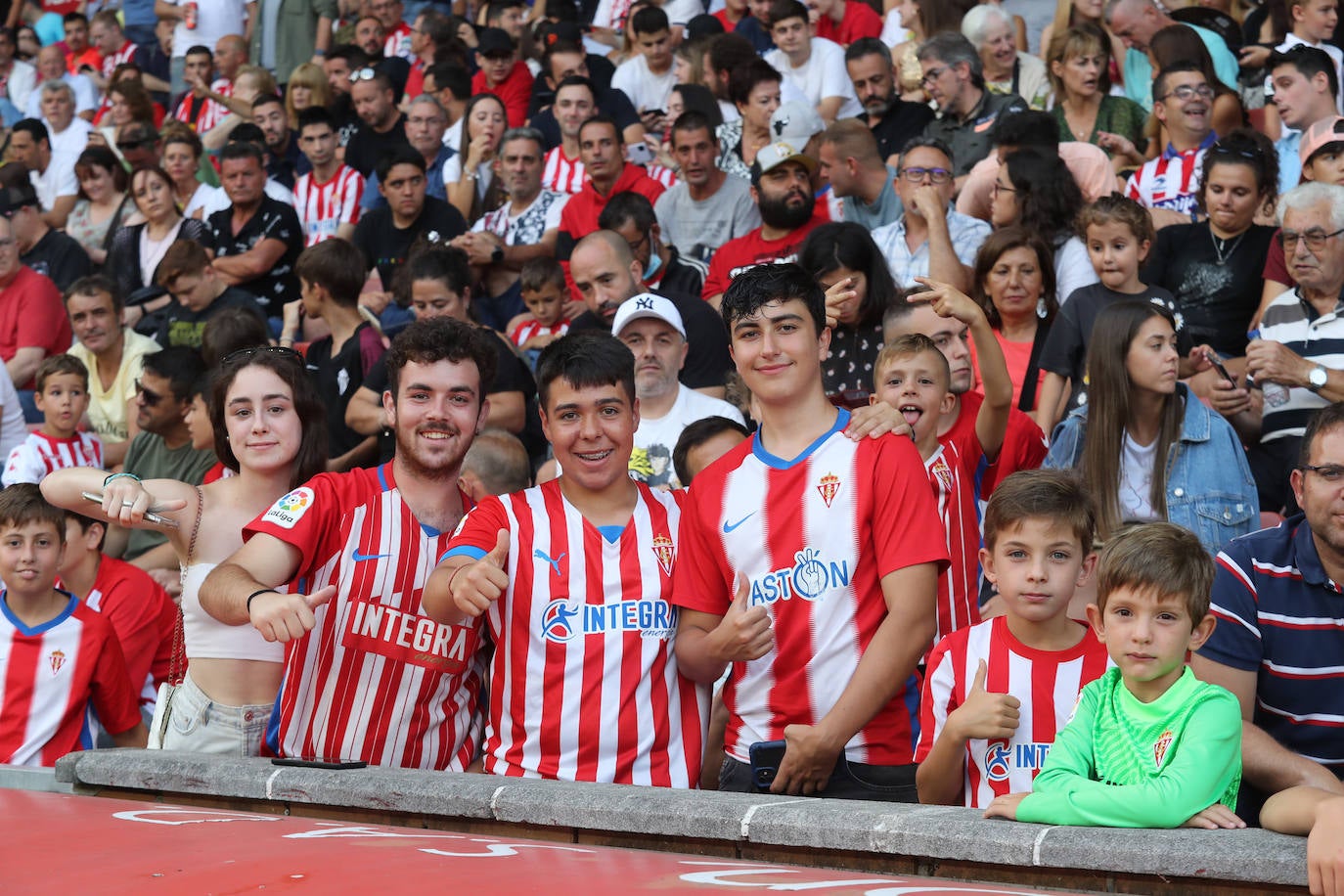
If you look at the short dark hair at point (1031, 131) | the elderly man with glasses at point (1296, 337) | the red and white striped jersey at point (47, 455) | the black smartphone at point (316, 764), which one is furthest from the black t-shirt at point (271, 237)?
the black smartphone at point (316, 764)

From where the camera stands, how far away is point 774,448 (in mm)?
3908

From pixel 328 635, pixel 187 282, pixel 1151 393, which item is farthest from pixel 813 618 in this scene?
pixel 187 282

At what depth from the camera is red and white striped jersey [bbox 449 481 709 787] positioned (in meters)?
3.81

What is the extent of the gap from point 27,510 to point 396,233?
448cm

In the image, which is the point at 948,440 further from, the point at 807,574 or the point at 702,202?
the point at 702,202

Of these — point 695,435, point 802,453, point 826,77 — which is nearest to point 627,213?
point 695,435

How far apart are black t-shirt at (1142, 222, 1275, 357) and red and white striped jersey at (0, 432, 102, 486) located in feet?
17.2

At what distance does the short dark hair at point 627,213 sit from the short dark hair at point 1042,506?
4368mm

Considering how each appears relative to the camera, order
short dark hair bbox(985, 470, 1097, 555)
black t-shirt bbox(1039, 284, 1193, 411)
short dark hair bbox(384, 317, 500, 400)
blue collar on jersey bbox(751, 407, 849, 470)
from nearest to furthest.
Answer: short dark hair bbox(985, 470, 1097, 555)
blue collar on jersey bbox(751, 407, 849, 470)
short dark hair bbox(384, 317, 500, 400)
black t-shirt bbox(1039, 284, 1193, 411)

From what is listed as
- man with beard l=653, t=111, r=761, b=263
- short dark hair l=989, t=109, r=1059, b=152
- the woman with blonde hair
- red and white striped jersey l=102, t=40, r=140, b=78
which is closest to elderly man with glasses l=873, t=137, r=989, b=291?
short dark hair l=989, t=109, r=1059, b=152

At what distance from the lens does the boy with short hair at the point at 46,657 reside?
17.5ft

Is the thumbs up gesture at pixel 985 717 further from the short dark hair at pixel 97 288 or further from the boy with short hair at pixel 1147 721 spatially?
the short dark hair at pixel 97 288

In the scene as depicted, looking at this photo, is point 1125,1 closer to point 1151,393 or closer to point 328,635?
point 1151,393

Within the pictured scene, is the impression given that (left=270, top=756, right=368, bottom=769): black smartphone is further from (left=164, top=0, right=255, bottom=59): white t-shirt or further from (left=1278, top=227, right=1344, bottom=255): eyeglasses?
(left=164, top=0, right=255, bottom=59): white t-shirt
